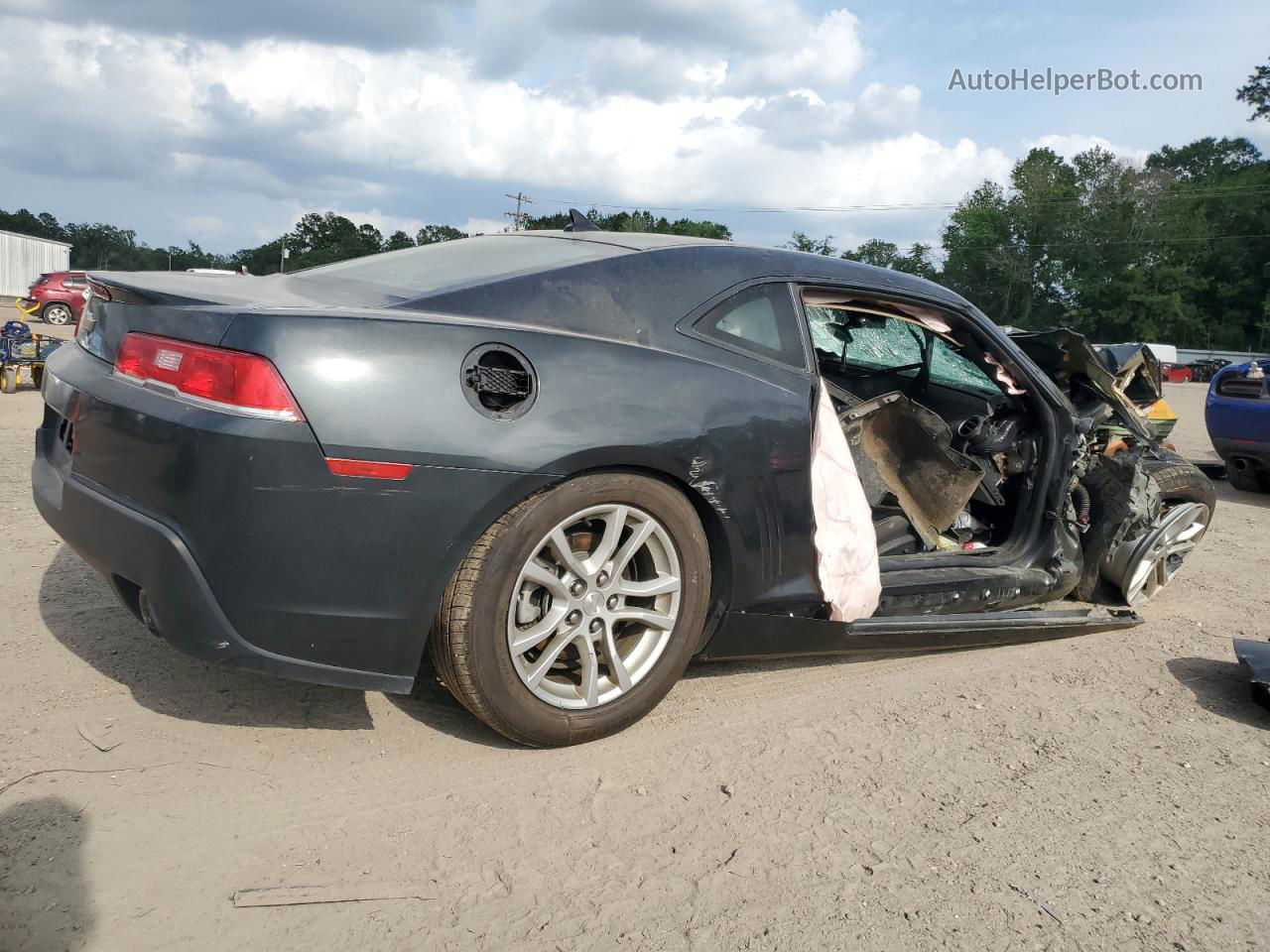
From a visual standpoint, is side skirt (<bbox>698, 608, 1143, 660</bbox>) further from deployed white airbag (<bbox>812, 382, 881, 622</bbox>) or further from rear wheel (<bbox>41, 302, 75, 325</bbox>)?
rear wheel (<bbox>41, 302, 75, 325</bbox>)

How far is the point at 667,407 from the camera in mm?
2791

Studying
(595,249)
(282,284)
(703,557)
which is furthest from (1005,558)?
(282,284)

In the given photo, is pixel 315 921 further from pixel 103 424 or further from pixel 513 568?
pixel 103 424

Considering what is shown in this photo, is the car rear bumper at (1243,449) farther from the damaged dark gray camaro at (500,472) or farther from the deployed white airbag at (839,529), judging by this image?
the deployed white airbag at (839,529)

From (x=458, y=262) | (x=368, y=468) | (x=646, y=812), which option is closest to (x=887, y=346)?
(x=458, y=262)

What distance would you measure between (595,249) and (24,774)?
216cm

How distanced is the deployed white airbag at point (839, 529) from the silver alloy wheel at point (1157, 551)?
1.66 meters

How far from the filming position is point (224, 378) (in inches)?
90.9

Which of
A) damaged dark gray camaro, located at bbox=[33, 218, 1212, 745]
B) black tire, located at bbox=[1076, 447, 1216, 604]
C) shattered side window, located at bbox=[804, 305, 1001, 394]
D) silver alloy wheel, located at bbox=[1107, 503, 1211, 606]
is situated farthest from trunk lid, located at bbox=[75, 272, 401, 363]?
silver alloy wheel, located at bbox=[1107, 503, 1211, 606]

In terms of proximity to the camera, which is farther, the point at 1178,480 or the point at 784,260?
the point at 1178,480

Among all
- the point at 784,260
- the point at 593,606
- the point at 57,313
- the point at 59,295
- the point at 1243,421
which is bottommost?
the point at 57,313

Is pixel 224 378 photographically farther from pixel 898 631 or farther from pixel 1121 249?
pixel 1121 249

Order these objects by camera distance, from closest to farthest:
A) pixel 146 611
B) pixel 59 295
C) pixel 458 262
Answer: pixel 146 611
pixel 458 262
pixel 59 295

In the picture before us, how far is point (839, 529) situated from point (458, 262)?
1530 millimetres
